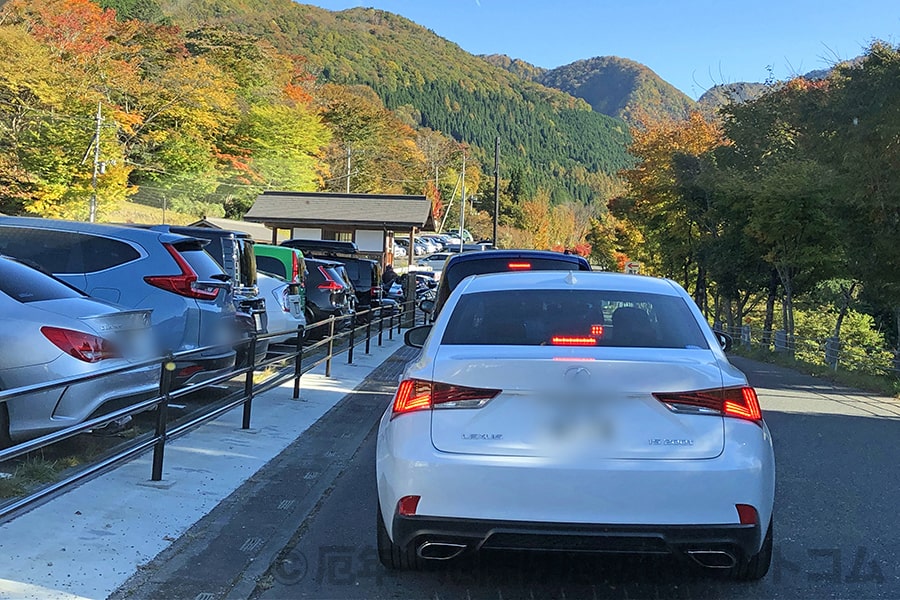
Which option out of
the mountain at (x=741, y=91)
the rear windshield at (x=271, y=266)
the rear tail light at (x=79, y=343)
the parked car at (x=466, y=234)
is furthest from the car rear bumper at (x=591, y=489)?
the parked car at (x=466, y=234)

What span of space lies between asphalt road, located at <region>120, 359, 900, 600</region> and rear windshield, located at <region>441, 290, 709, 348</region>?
135 cm

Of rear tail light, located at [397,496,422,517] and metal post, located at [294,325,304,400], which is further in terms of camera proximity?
metal post, located at [294,325,304,400]

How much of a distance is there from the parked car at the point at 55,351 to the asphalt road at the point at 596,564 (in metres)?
1.39

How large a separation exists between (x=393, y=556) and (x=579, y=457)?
48.8 inches

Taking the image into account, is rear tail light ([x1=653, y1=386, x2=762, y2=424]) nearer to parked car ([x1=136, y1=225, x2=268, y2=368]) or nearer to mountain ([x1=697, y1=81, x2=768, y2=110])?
parked car ([x1=136, y1=225, x2=268, y2=368])

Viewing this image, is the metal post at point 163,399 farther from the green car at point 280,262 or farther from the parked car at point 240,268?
the green car at point 280,262

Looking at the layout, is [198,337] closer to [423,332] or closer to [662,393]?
[423,332]

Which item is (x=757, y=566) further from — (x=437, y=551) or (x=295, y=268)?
(x=295, y=268)

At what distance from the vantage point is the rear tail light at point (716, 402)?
3.98m

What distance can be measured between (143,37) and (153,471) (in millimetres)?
61390

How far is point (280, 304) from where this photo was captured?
13961 mm

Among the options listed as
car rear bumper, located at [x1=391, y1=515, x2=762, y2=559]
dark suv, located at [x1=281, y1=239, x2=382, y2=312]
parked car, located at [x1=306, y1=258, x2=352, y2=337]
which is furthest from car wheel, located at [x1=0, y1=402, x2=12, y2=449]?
dark suv, located at [x1=281, y1=239, x2=382, y2=312]

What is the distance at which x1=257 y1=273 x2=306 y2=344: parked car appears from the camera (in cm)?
1371

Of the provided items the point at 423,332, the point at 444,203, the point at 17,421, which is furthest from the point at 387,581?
the point at 444,203
